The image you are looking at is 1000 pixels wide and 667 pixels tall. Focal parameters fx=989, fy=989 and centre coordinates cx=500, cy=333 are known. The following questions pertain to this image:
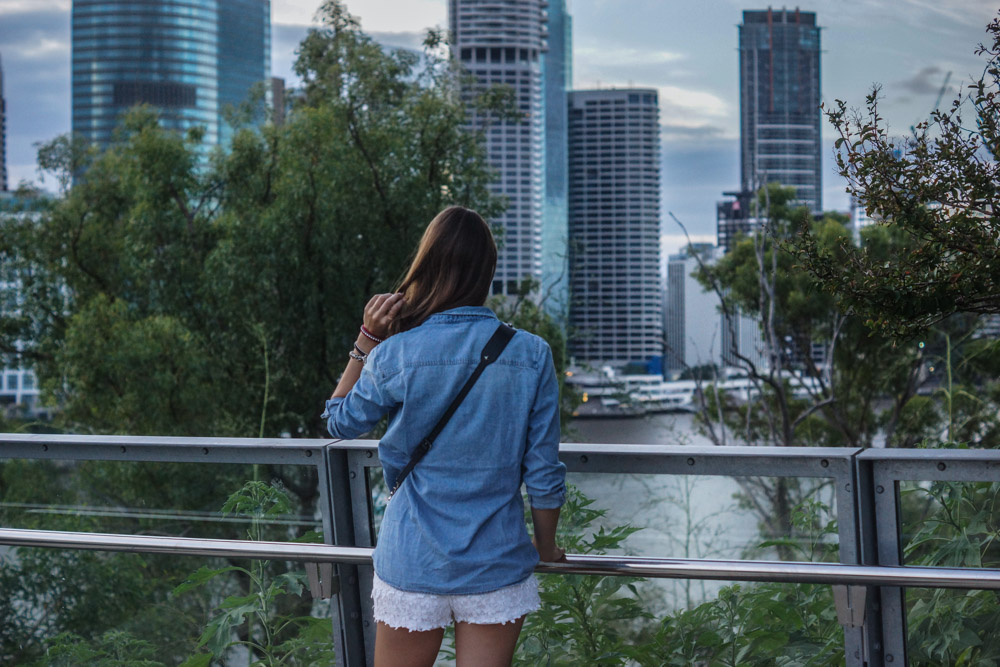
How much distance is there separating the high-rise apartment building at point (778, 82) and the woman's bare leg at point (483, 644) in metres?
22.3

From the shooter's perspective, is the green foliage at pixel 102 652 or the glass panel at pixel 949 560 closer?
the glass panel at pixel 949 560

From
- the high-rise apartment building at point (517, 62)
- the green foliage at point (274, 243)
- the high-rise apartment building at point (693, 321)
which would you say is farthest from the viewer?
the high-rise apartment building at point (517, 62)

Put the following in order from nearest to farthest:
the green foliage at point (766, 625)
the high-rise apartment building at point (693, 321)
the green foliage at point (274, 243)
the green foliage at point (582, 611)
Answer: the green foliage at point (766, 625), the green foliage at point (582, 611), the high-rise apartment building at point (693, 321), the green foliage at point (274, 243)

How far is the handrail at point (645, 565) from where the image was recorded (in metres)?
1.75

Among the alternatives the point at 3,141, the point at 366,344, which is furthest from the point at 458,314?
the point at 3,141

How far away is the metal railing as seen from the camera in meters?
1.79

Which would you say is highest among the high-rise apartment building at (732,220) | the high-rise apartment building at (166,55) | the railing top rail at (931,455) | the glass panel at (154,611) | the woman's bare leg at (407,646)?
the high-rise apartment building at (166,55)

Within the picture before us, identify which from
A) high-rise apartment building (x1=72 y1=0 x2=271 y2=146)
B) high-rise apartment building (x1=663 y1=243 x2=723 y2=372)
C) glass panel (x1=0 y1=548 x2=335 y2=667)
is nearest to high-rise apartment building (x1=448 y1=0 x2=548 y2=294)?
high-rise apartment building (x1=663 y1=243 x2=723 y2=372)

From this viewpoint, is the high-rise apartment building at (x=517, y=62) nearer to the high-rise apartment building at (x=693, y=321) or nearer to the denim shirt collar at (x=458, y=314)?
the high-rise apartment building at (x=693, y=321)

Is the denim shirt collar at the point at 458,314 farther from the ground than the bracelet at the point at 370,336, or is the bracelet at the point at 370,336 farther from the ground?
the denim shirt collar at the point at 458,314

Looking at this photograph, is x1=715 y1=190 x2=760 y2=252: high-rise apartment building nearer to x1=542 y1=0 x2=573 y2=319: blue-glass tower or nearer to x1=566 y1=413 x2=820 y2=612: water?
x1=542 y1=0 x2=573 y2=319: blue-glass tower

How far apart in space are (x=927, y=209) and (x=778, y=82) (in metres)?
33.0

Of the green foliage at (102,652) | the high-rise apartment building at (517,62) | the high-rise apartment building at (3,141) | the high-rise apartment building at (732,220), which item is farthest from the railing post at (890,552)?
the high-rise apartment building at (3,141)

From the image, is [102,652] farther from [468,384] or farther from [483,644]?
[468,384]
